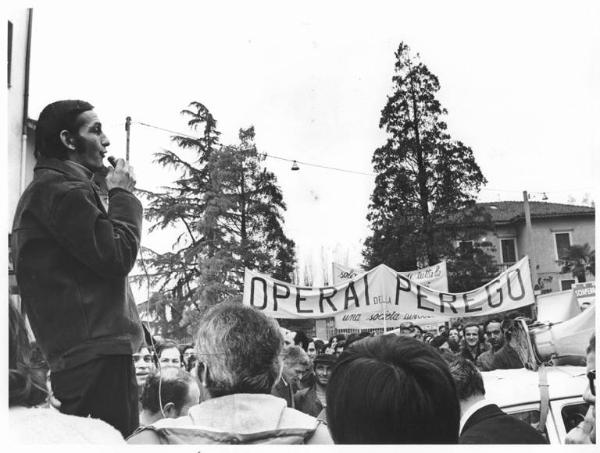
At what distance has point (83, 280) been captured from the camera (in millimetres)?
1928

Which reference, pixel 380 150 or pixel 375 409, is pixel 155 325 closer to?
pixel 380 150

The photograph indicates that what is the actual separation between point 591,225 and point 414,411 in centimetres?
141

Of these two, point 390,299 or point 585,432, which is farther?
point 390,299

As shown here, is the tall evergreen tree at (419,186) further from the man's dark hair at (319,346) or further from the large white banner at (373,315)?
the man's dark hair at (319,346)

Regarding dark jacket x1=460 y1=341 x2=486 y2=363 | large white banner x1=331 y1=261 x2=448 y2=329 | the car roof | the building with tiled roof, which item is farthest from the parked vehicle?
dark jacket x1=460 y1=341 x2=486 y2=363

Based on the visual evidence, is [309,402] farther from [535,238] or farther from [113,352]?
[113,352]

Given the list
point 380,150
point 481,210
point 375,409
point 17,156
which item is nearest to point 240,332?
point 375,409

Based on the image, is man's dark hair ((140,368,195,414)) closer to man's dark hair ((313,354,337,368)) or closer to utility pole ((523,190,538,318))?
man's dark hair ((313,354,337,368))

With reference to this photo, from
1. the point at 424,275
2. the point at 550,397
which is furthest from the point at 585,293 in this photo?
the point at 424,275

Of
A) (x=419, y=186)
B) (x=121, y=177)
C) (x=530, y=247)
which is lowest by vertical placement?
(x=530, y=247)

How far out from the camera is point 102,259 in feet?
6.12

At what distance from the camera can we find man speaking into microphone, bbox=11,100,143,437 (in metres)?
1.88

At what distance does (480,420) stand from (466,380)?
13 cm

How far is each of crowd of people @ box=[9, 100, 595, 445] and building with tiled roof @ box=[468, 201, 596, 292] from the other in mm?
883
